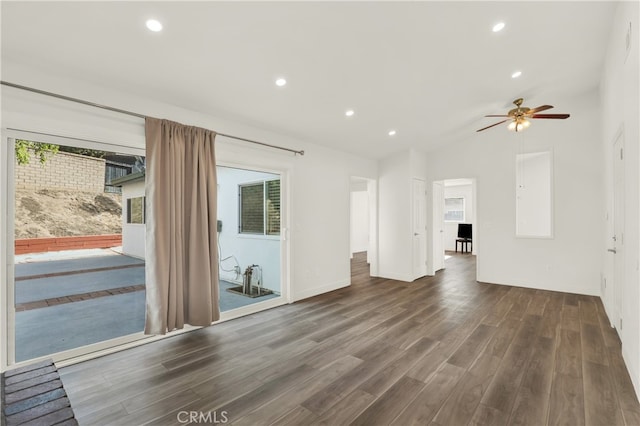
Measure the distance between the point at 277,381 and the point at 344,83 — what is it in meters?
3.09

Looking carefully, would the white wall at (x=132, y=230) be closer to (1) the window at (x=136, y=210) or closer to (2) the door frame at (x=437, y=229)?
(1) the window at (x=136, y=210)

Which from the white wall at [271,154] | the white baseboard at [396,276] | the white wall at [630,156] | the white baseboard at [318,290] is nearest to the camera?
the white wall at [630,156]

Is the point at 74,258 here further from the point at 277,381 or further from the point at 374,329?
the point at 374,329

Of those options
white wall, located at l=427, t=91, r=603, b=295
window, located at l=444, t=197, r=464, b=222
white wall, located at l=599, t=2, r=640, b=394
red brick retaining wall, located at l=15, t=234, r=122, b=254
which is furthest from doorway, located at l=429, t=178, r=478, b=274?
red brick retaining wall, located at l=15, t=234, r=122, b=254

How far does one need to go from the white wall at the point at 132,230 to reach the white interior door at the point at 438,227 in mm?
5718

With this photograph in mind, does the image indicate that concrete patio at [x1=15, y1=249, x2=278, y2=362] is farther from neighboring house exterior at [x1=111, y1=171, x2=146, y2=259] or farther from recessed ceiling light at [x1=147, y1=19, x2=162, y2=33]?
recessed ceiling light at [x1=147, y1=19, x2=162, y2=33]

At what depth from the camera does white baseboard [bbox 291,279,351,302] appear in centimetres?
463

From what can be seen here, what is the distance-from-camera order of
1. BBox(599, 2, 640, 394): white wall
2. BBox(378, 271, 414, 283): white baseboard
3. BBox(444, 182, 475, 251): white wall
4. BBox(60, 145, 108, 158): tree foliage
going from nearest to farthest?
1. BBox(599, 2, 640, 394): white wall
2. BBox(60, 145, 108, 158): tree foliage
3. BBox(378, 271, 414, 283): white baseboard
4. BBox(444, 182, 475, 251): white wall

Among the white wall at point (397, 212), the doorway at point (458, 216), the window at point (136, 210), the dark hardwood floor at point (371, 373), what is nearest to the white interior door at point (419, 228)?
the white wall at point (397, 212)

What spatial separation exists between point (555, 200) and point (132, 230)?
655cm

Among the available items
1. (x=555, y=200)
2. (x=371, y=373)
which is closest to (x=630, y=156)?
(x=371, y=373)

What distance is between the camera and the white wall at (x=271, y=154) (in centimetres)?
239

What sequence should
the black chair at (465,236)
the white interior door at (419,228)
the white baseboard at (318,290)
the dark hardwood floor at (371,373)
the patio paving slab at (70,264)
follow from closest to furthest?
the dark hardwood floor at (371,373) → the patio paving slab at (70,264) → the white baseboard at (318,290) → the white interior door at (419,228) → the black chair at (465,236)

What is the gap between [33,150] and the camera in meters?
2.51
